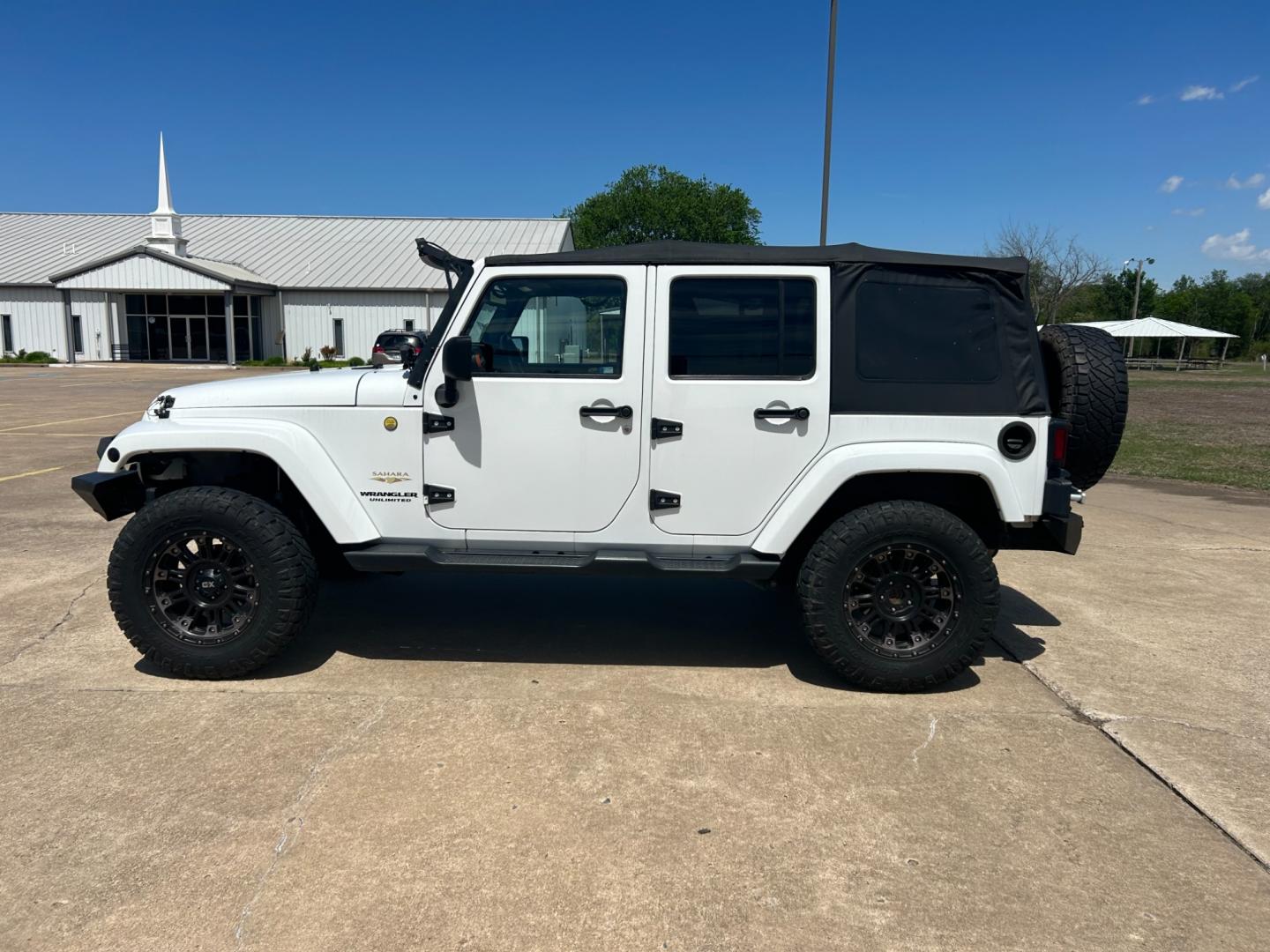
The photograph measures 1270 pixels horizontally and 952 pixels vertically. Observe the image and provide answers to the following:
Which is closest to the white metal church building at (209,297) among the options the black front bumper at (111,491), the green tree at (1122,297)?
the black front bumper at (111,491)

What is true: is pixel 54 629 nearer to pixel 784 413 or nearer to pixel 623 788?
pixel 623 788

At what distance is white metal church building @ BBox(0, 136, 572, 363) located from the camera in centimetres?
3894

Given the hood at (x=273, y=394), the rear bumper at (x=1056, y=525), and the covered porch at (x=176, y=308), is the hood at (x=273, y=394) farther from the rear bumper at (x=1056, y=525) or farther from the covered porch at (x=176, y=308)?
the covered porch at (x=176, y=308)

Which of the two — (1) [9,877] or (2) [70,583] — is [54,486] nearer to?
(2) [70,583]

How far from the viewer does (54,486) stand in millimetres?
9367

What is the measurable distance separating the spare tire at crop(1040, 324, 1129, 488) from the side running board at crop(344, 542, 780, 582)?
1614mm

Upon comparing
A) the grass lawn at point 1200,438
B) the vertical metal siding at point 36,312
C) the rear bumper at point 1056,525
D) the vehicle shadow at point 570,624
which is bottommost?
the vehicle shadow at point 570,624

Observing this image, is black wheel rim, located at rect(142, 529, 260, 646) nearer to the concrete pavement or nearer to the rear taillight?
the concrete pavement

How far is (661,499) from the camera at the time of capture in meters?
4.28

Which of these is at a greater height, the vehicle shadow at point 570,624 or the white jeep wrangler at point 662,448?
the white jeep wrangler at point 662,448

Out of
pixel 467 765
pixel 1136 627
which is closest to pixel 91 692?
pixel 467 765

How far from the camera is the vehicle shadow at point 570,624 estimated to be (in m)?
4.73

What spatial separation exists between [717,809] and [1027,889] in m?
1.02

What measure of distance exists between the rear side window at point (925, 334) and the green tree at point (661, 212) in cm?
6056
